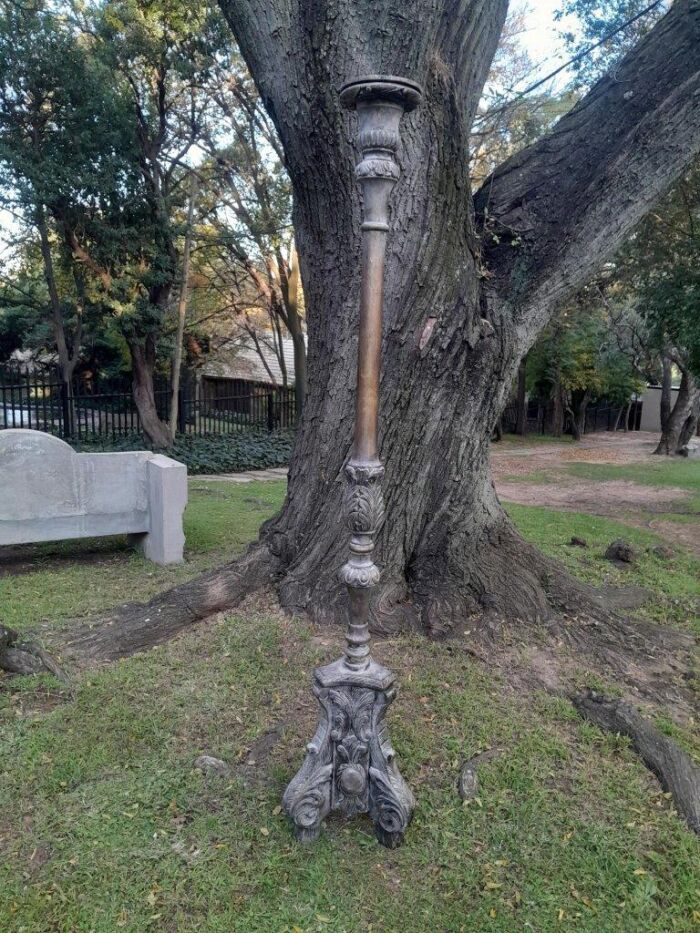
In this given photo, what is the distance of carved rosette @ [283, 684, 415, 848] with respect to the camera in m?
2.53

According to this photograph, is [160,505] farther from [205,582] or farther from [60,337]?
[60,337]

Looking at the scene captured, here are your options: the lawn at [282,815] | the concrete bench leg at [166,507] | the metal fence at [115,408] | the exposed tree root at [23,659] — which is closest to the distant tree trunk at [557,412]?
the metal fence at [115,408]

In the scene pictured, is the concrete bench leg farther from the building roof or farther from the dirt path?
the building roof

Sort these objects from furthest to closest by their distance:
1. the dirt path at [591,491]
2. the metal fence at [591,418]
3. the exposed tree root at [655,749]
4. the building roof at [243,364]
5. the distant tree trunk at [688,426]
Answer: the metal fence at [591,418] < the building roof at [243,364] < the distant tree trunk at [688,426] < the dirt path at [591,491] < the exposed tree root at [655,749]

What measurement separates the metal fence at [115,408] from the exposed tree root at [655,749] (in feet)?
36.5

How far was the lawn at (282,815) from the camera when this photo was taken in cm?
233

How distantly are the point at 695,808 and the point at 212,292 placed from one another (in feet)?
55.4

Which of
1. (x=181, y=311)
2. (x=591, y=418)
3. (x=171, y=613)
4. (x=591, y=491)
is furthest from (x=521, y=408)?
(x=171, y=613)

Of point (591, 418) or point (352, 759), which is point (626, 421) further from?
point (352, 759)

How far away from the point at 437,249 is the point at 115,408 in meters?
11.0

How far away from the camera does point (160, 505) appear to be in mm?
6113

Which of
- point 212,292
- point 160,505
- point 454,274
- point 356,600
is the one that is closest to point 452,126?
point 454,274

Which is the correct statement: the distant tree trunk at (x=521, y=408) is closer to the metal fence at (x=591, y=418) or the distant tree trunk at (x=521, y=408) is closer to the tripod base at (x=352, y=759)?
the metal fence at (x=591, y=418)

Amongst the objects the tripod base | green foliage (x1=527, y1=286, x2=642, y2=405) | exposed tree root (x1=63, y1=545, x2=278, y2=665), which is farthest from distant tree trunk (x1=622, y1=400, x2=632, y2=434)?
the tripod base
